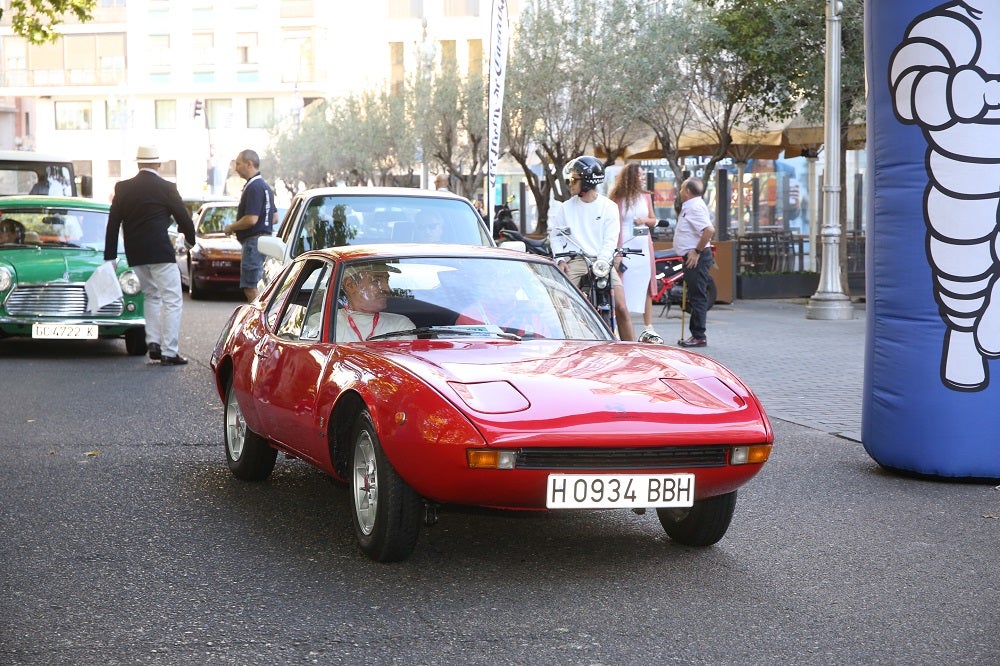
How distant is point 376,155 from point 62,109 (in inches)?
1584

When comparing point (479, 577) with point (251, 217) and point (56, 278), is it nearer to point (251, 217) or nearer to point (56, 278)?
point (56, 278)

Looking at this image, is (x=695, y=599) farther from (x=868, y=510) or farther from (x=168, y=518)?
(x=168, y=518)

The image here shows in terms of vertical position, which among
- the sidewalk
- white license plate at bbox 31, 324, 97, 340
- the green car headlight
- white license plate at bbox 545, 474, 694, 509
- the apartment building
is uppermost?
the apartment building

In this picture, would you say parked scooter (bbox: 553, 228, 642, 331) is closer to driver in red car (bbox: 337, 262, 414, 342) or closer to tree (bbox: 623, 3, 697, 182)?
driver in red car (bbox: 337, 262, 414, 342)

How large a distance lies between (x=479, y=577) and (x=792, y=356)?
28.9ft

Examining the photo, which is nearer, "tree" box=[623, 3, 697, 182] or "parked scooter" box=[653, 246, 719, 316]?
"parked scooter" box=[653, 246, 719, 316]

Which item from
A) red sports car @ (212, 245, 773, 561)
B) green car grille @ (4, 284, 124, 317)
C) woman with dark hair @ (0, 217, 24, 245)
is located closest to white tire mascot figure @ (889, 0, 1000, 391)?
red sports car @ (212, 245, 773, 561)

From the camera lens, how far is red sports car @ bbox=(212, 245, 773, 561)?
16.0ft

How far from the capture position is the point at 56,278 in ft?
Answer: 42.1

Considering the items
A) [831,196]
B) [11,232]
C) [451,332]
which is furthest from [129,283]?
[831,196]

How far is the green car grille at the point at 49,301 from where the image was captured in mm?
12695

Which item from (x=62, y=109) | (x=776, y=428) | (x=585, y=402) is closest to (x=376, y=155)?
(x=62, y=109)

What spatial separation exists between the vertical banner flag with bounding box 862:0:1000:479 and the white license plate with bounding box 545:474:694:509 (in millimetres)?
2592

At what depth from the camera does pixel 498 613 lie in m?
4.62
